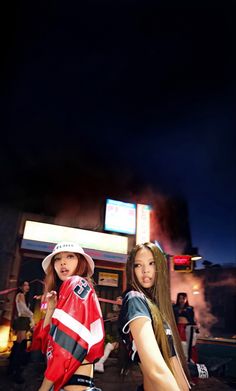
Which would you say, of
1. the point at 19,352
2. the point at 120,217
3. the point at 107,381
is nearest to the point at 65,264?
the point at 19,352

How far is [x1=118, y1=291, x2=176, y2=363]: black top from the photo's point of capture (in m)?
1.75

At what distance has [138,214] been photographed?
14.8 metres

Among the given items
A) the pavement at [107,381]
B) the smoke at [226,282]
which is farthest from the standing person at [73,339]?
the smoke at [226,282]

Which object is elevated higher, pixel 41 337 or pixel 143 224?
pixel 143 224

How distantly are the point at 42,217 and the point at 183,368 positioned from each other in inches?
445

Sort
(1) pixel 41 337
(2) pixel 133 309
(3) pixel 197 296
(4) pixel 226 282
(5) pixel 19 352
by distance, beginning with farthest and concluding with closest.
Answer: (3) pixel 197 296 → (4) pixel 226 282 → (5) pixel 19 352 → (1) pixel 41 337 → (2) pixel 133 309

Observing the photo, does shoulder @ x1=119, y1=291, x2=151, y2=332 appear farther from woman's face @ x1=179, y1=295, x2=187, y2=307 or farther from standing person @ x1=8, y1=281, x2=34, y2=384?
woman's face @ x1=179, y1=295, x2=187, y2=307

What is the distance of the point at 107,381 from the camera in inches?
248

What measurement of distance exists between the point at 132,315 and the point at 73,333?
1.33 ft

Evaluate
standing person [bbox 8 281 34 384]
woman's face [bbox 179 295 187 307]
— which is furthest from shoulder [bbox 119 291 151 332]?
woman's face [bbox 179 295 187 307]

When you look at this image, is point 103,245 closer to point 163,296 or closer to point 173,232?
point 163,296

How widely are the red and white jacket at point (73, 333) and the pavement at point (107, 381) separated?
4.37m

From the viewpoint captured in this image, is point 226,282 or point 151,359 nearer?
point 151,359

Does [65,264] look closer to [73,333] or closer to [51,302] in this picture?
[51,302]
